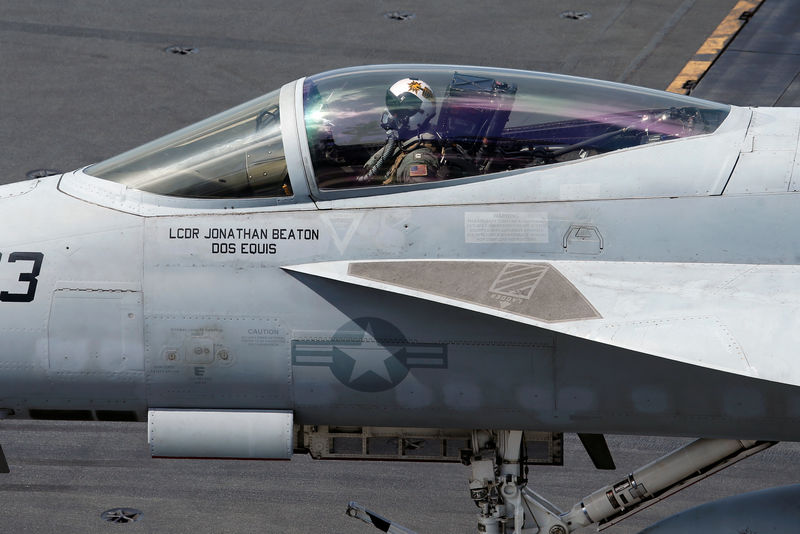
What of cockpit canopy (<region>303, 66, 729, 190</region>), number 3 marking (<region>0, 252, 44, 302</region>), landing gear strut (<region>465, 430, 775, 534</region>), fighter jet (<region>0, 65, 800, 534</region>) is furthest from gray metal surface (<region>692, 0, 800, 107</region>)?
number 3 marking (<region>0, 252, 44, 302</region>)

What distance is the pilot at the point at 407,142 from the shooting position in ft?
22.1

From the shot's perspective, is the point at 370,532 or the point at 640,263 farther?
the point at 370,532

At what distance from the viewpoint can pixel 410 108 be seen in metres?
6.93

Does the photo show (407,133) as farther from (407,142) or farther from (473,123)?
(473,123)

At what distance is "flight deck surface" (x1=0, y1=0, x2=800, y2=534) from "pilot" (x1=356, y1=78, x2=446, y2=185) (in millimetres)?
3723

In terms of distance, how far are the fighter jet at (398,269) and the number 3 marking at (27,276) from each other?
0.01 m

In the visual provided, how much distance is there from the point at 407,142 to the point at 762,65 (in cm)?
1256

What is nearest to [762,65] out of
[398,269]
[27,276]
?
[398,269]

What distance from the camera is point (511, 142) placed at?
22.5 ft

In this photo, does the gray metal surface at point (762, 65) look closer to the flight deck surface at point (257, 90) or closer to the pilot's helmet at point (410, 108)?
the flight deck surface at point (257, 90)

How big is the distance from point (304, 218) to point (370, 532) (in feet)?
12.1

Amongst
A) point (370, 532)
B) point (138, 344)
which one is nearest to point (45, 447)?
point (370, 532)

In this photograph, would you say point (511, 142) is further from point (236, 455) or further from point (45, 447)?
point (45, 447)

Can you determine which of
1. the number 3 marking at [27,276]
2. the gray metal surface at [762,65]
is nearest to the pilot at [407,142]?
the number 3 marking at [27,276]
